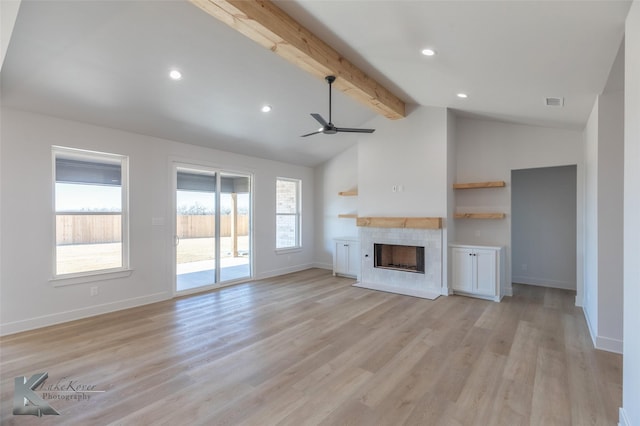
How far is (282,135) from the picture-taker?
5949 millimetres

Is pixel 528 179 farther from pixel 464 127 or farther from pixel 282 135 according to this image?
pixel 282 135

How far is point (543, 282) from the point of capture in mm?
5969

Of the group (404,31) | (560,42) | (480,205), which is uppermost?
(404,31)

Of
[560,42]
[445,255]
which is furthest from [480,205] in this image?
[560,42]

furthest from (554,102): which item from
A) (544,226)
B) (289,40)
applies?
(289,40)

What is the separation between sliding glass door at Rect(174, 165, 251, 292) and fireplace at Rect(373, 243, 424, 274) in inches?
105

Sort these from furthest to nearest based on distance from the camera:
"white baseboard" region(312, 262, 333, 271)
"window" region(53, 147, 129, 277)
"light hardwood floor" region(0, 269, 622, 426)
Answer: "white baseboard" region(312, 262, 333, 271) < "window" region(53, 147, 129, 277) < "light hardwood floor" region(0, 269, 622, 426)

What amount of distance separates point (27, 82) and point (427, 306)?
18.6 feet

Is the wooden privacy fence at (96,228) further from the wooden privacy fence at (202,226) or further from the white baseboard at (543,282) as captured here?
the white baseboard at (543,282)

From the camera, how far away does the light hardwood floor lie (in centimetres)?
224

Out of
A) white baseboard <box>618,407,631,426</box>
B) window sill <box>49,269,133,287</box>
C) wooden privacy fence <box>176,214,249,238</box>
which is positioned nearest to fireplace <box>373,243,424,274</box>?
wooden privacy fence <box>176,214,249,238</box>

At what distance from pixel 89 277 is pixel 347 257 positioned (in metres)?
4.54

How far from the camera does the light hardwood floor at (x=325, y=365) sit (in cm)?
224

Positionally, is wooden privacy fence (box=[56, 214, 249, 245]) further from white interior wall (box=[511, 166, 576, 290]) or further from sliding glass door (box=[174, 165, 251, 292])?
white interior wall (box=[511, 166, 576, 290])
